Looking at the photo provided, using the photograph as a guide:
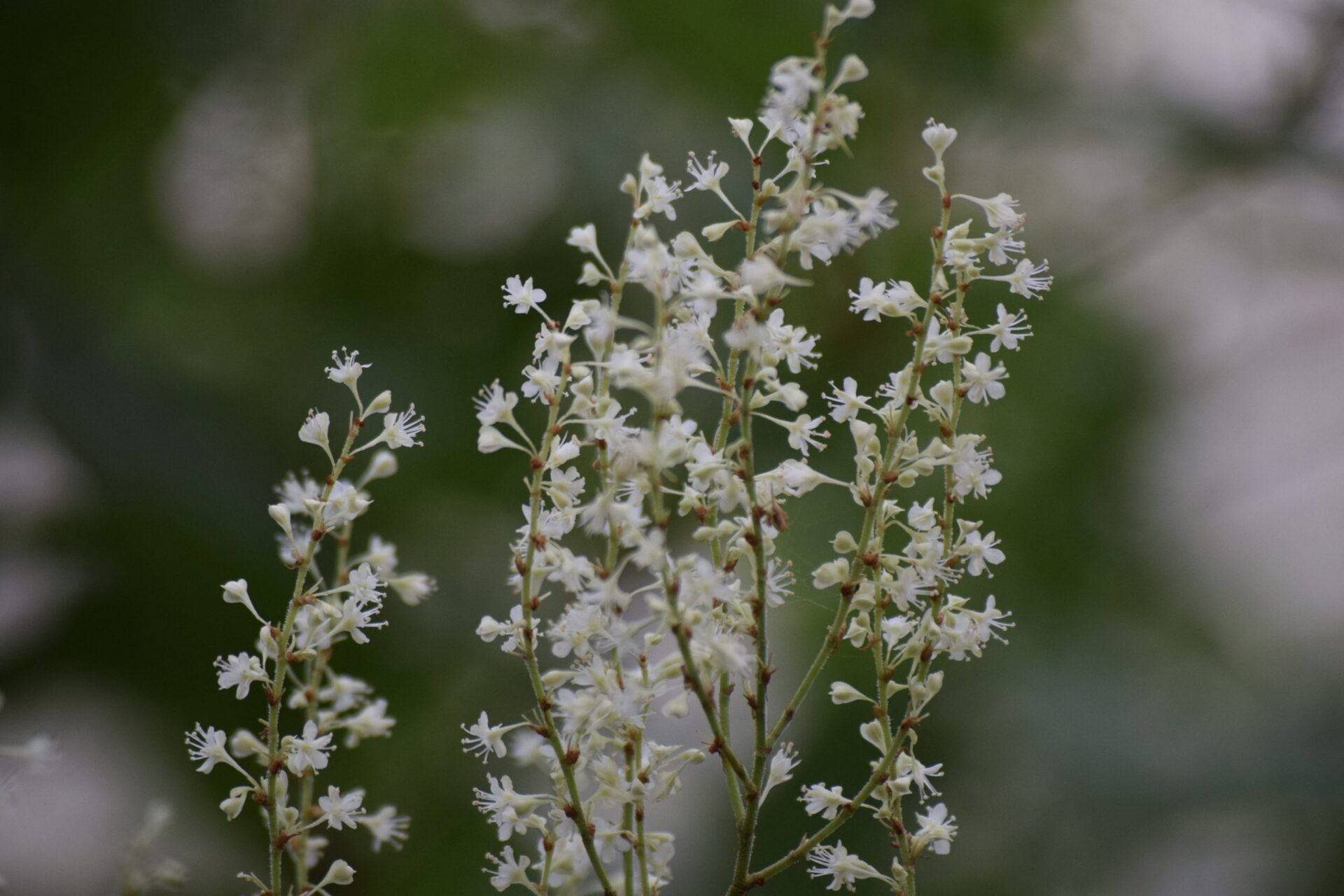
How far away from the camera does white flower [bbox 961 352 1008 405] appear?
53cm

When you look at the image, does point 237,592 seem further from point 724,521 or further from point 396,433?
point 724,521

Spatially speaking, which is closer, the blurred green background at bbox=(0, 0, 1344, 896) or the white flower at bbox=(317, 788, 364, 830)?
the white flower at bbox=(317, 788, 364, 830)

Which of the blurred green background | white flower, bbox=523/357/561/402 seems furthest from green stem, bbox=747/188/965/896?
the blurred green background

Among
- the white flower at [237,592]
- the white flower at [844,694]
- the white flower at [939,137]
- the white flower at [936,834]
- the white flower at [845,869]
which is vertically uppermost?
the white flower at [939,137]

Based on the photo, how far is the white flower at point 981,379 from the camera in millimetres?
533

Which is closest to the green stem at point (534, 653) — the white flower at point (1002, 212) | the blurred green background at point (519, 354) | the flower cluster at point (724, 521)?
the flower cluster at point (724, 521)

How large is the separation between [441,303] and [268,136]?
0.36m

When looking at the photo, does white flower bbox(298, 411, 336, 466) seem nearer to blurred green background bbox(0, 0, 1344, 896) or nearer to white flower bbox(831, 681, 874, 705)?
white flower bbox(831, 681, 874, 705)

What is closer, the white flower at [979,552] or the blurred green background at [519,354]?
the white flower at [979,552]

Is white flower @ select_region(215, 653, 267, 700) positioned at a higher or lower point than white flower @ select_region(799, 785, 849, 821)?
higher

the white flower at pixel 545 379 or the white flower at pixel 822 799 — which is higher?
the white flower at pixel 545 379

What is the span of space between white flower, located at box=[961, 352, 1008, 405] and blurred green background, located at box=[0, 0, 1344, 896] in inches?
29.6

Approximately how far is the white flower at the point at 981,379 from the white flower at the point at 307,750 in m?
0.34

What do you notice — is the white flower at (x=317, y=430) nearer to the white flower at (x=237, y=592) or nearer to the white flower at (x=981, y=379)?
the white flower at (x=237, y=592)
